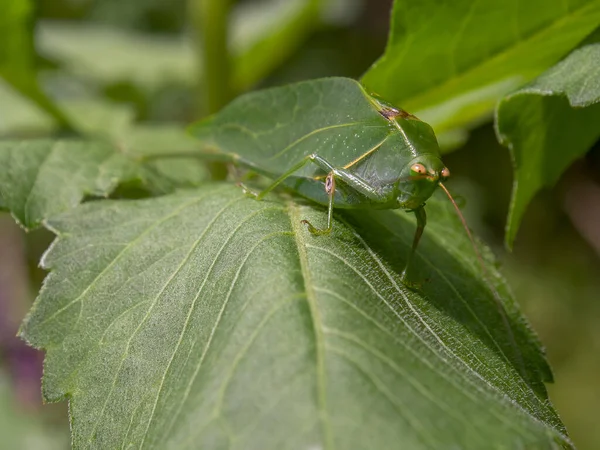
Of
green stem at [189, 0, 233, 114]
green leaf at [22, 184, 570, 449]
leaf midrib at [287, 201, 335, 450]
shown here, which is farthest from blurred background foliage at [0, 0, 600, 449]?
leaf midrib at [287, 201, 335, 450]

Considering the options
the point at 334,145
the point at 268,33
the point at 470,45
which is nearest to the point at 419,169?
the point at 334,145

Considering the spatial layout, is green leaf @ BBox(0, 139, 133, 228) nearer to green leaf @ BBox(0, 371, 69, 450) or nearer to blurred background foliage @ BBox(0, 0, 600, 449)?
blurred background foliage @ BBox(0, 0, 600, 449)

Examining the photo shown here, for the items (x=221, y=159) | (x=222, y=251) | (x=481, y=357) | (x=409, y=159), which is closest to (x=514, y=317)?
(x=481, y=357)

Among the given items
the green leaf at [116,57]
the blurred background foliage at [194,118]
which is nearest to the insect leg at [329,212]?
the blurred background foliage at [194,118]

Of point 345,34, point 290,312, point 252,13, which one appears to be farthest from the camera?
point 345,34

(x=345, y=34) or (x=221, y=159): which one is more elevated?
(x=221, y=159)

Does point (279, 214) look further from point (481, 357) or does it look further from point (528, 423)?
point (528, 423)
